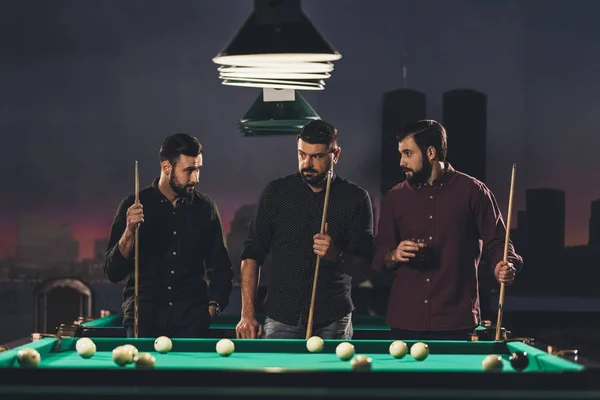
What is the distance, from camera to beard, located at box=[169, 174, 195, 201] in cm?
425

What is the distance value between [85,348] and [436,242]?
57.6 inches

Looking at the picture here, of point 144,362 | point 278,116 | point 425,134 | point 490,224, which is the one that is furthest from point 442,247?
point 278,116

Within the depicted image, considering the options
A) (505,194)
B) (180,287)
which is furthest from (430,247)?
(505,194)

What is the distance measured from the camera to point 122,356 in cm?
309

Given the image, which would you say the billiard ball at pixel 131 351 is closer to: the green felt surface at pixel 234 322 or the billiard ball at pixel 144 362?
the billiard ball at pixel 144 362

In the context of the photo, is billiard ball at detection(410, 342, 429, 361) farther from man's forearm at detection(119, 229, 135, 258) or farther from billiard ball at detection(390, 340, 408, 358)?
man's forearm at detection(119, 229, 135, 258)

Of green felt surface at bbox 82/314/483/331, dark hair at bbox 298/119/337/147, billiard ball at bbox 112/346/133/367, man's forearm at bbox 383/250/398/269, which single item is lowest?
green felt surface at bbox 82/314/483/331

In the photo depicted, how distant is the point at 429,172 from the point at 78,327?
159cm

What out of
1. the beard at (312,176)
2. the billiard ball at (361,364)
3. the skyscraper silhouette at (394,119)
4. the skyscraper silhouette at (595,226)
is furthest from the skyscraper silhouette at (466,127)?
the billiard ball at (361,364)

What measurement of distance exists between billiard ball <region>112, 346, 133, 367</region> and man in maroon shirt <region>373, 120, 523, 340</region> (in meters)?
1.24

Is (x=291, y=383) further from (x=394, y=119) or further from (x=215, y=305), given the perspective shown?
(x=394, y=119)

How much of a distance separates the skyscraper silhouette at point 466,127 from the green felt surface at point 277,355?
479cm

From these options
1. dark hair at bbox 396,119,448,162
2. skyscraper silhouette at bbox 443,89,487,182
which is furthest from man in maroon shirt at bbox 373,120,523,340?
skyscraper silhouette at bbox 443,89,487,182

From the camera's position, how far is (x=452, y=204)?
4035 millimetres
